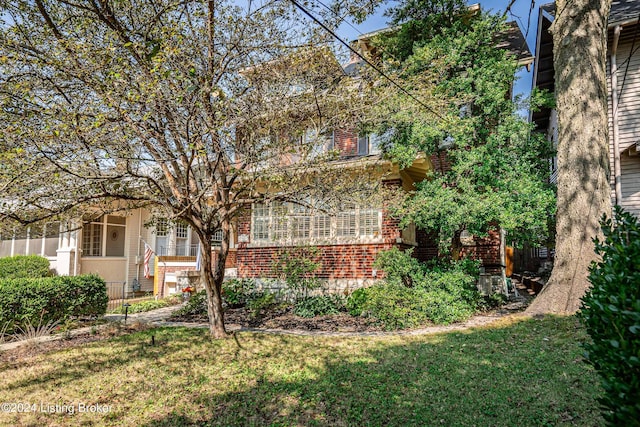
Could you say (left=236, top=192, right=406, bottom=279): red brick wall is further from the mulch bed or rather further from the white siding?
the white siding

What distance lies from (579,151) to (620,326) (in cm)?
663

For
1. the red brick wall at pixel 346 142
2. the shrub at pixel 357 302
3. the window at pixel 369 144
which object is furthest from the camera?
the red brick wall at pixel 346 142

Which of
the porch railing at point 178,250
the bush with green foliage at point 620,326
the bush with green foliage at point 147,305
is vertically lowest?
the bush with green foliage at point 147,305

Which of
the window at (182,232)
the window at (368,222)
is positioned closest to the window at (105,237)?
the window at (182,232)

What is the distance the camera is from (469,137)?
9.52 metres

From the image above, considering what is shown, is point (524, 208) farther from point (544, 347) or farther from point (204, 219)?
point (204, 219)

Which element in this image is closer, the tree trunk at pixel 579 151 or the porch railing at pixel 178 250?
the tree trunk at pixel 579 151

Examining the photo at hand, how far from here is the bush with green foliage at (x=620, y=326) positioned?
5.57 ft

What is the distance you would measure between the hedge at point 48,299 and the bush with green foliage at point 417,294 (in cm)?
631

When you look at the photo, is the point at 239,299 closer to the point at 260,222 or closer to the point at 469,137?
the point at 260,222

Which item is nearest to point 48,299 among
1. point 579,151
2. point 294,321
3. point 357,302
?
point 294,321

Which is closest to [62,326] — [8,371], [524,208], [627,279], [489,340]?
[8,371]

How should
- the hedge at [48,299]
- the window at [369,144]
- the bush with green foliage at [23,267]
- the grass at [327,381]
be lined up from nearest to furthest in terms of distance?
the grass at [327,381] → the hedge at [48,299] → the window at [369,144] → the bush with green foliage at [23,267]

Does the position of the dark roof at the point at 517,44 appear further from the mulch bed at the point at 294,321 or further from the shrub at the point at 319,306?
the mulch bed at the point at 294,321
